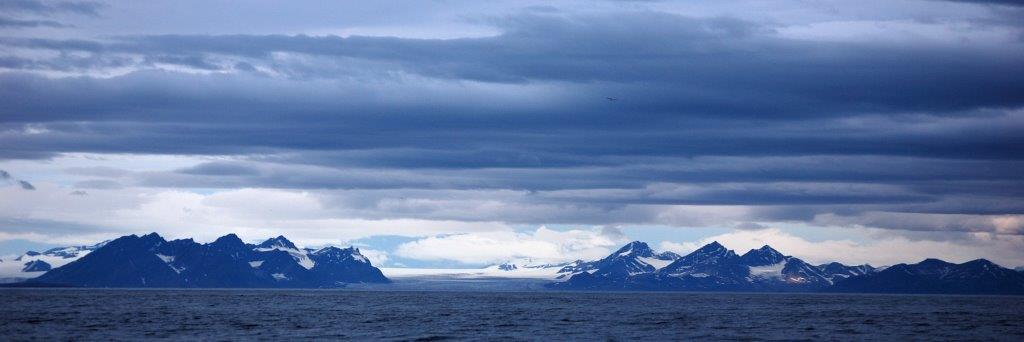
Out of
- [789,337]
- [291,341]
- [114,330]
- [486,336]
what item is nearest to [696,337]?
[789,337]

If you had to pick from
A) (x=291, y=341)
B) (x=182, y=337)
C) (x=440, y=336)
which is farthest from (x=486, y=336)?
(x=182, y=337)

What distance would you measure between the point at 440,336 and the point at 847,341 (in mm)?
58268

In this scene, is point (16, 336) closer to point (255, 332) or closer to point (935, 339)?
point (255, 332)

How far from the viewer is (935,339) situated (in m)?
199

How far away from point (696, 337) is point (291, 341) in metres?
60.2

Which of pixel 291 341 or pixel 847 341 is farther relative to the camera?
pixel 847 341

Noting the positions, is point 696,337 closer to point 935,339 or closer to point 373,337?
point 935,339

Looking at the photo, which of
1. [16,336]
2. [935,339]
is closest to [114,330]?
[16,336]

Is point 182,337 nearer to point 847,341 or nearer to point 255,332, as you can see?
point 255,332

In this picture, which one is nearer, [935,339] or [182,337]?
[182,337]

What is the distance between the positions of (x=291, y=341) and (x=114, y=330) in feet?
118

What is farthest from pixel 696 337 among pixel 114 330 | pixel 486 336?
pixel 114 330

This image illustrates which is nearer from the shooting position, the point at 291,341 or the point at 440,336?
the point at 291,341

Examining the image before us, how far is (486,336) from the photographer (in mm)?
193625
